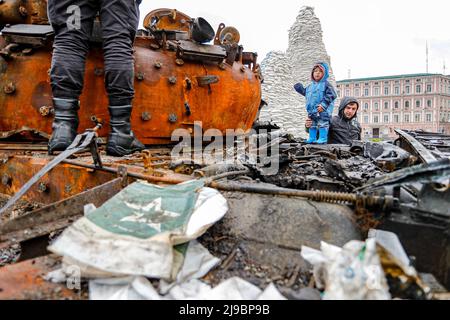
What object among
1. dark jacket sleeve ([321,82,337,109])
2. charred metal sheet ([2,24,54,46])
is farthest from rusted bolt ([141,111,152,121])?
dark jacket sleeve ([321,82,337,109])

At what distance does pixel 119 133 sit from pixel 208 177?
1115mm

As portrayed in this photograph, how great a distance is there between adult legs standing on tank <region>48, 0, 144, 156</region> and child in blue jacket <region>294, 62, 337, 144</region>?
4031 mm

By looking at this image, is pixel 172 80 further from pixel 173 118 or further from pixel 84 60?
pixel 84 60

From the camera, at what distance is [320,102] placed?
622 cm

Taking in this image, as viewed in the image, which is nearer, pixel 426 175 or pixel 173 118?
pixel 426 175

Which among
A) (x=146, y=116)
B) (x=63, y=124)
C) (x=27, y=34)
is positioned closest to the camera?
(x=63, y=124)

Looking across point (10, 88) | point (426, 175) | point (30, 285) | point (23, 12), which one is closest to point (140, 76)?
point (10, 88)

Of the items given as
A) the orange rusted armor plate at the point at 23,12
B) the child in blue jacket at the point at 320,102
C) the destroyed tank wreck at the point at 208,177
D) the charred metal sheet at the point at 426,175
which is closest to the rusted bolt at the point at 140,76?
the destroyed tank wreck at the point at 208,177

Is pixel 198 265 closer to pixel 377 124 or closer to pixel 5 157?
pixel 5 157

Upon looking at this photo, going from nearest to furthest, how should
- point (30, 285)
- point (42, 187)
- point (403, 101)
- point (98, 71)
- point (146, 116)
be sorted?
point (30, 285) → point (42, 187) → point (98, 71) → point (146, 116) → point (403, 101)

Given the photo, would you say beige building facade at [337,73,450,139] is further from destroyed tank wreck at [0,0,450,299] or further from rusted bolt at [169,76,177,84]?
rusted bolt at [169,76,177,84]

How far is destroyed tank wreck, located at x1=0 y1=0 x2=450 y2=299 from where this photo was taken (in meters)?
1.31
